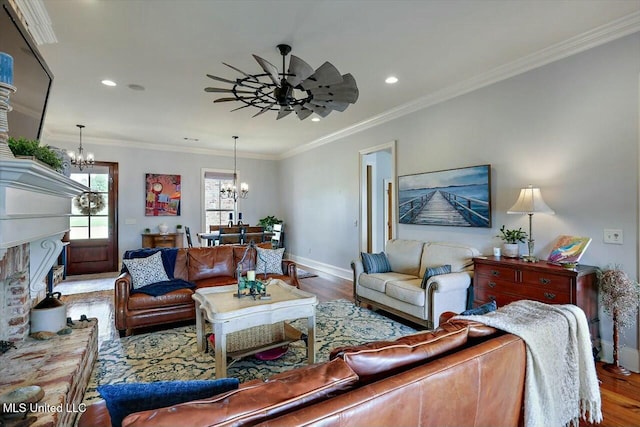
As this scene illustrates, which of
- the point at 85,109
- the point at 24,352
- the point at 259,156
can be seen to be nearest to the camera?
the point at 24,352

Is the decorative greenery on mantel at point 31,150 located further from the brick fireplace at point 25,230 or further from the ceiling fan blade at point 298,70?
the ceiling fan blade at point 298,70

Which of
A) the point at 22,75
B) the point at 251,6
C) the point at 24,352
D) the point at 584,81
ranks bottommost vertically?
the point at 24,352

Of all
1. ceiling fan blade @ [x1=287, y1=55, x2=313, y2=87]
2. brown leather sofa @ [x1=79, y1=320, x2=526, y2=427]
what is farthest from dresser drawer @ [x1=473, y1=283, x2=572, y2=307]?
ceiling fan blade @ [x1=287, y1=55, x2=313, y2=87]

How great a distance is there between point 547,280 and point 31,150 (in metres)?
3.88

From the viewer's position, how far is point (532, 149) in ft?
10.8

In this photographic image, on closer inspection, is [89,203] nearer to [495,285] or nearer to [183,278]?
[183,278]

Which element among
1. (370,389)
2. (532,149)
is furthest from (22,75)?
(532,149)

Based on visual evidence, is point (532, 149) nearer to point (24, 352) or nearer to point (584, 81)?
point (584, 81)

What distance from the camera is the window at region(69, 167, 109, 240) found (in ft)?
21.1

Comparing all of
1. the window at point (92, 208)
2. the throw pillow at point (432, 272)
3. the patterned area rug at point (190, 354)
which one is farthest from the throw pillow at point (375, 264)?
the window at point (92, 208)

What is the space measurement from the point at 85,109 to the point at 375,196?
509cm

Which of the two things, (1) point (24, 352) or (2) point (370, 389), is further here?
(1) point (24, 352)

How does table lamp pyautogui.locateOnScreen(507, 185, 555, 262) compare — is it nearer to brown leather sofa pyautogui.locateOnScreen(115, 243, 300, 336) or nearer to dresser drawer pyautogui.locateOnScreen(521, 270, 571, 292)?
dresser drawer pyautogui.locateOnScreen(521, 270, 571, 292)

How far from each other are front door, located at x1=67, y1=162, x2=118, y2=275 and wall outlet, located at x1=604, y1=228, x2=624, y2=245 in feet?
26.3
